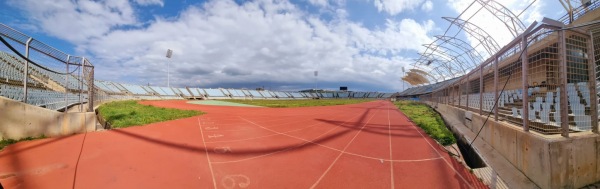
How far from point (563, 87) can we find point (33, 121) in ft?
32.5

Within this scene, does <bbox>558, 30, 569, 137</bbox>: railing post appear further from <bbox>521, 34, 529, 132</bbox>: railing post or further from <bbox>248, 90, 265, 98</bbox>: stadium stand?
<bbox>248, 90, 265, 98</bbox>: stadium stand

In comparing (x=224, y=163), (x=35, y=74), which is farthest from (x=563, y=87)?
(x=35, y=74)

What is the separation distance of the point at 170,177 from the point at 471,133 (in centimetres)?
788

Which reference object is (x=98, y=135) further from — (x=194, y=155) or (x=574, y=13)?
(x=574, y=13)

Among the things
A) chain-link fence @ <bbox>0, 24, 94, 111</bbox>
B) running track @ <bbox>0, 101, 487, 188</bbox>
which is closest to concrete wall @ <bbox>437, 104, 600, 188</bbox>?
running track @ <bbox>0, 101, 487, 188</bbox>

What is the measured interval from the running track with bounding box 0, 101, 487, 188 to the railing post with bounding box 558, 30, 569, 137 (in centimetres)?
135

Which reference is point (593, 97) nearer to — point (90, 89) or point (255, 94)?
point (90, 89)

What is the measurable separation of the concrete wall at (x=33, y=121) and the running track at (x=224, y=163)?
365 millimetres

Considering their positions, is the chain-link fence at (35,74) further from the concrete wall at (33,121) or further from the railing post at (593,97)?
the railing post at (593,97)

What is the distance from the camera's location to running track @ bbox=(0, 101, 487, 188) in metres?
3.47

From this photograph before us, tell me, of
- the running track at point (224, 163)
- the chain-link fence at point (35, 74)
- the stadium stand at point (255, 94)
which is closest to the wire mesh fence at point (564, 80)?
the running track at point (224, 163)

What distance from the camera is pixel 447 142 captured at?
20.4ft

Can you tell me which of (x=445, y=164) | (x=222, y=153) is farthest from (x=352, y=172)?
(x=222, y=153)

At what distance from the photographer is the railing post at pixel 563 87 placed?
9.93ft
